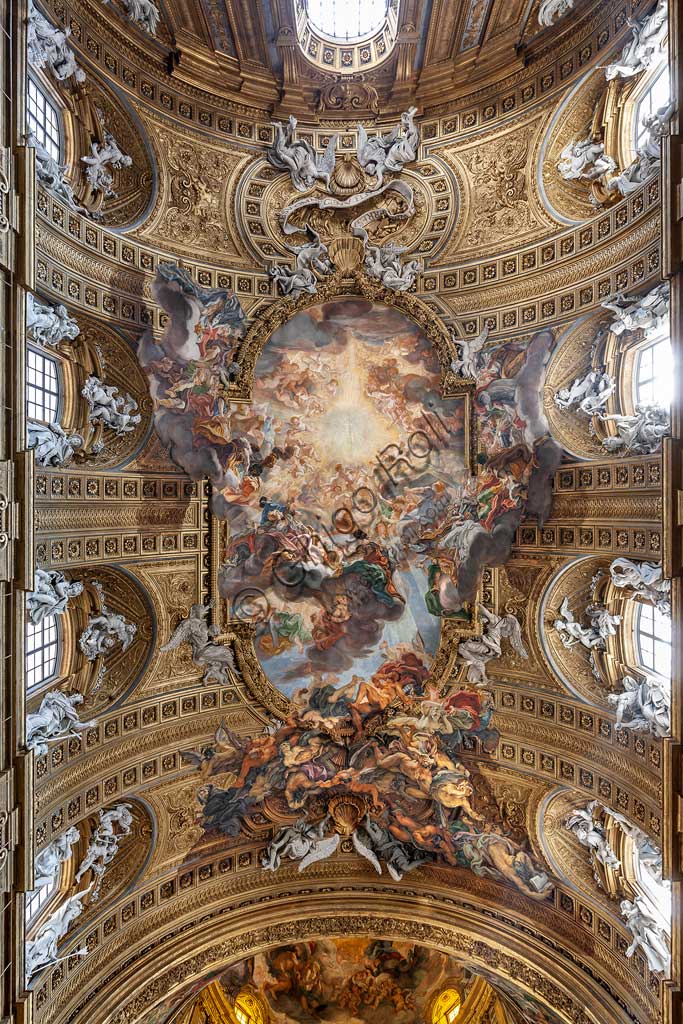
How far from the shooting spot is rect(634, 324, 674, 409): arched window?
1429cm

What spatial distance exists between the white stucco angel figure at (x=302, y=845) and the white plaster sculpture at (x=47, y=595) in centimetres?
878

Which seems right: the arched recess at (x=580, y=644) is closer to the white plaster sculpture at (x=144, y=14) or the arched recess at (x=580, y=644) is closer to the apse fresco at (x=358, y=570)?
the apse fresco at (x=358, y=570)

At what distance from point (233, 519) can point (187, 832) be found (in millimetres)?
7974

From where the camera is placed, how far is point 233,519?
57.1 feet

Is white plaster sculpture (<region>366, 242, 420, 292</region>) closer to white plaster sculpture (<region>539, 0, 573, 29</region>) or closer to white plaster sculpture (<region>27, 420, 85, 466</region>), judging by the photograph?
white plaster sculpture (<region>539, 0, 573, 29</region>)

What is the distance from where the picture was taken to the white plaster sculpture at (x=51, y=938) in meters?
13.7

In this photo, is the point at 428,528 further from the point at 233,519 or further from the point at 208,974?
the point at 208,974

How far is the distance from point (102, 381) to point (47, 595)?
5074mm

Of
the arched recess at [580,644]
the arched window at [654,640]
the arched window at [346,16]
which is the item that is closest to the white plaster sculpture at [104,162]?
the arched window at [346,16]

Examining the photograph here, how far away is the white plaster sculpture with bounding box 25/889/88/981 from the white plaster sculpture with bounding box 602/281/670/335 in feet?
54.2

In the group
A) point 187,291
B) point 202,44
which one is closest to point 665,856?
point 187,291

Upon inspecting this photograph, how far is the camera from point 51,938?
1416cm

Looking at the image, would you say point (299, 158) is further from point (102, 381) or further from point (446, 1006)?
point (446, 1006)

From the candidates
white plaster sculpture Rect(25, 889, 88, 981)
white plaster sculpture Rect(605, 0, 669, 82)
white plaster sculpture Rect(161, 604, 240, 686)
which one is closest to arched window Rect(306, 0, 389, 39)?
white plaster sculpture Rect(605, 0, 669, 82)
